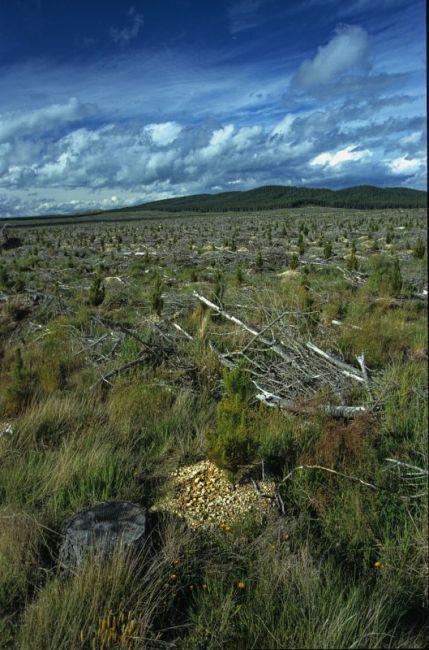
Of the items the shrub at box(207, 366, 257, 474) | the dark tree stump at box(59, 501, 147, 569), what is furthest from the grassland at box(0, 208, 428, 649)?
the dark tree stump at box(59, 501, 147, 569)

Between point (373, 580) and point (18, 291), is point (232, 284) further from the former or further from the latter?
point (373, 580)

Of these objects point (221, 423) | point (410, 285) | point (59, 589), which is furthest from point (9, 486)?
point (410, 285)

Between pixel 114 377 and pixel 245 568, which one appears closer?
pixel 245 568

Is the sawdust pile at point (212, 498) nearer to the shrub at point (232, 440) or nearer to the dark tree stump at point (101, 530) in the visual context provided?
the shrub at point (232, 440)

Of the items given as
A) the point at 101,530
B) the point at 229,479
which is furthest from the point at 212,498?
the point at 101,530

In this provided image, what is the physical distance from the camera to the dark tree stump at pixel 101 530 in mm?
2861

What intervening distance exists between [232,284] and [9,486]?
11.1 m

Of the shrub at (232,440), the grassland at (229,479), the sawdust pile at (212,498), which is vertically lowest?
the sawdust pile at (212,498)

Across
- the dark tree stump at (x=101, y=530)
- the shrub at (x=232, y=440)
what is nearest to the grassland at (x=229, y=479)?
the shrub at (x=232, y=440)

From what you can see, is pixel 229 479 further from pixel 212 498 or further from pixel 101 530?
pixel 101 530

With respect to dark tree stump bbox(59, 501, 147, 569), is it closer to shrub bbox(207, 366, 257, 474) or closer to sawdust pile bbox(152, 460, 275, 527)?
sawdust pile bbox(152, 460, 275, 527)

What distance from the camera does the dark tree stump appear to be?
2.86 m

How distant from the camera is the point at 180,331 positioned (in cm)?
817

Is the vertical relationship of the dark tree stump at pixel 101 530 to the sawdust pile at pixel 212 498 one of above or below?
above
